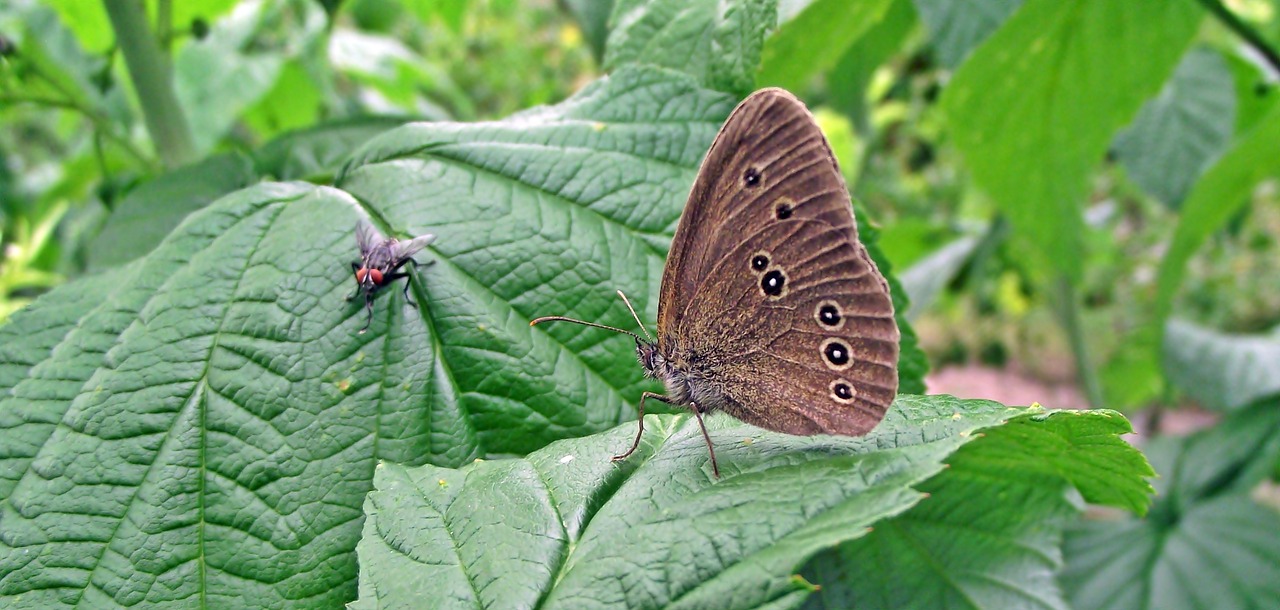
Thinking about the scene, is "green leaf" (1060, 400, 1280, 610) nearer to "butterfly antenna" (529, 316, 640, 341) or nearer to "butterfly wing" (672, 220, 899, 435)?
"butterfly wing" (672, 220, 899, 435)

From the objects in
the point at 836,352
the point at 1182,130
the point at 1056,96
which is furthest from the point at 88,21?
the point at 1182,130

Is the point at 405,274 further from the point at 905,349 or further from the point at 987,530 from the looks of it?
the point at 987,530

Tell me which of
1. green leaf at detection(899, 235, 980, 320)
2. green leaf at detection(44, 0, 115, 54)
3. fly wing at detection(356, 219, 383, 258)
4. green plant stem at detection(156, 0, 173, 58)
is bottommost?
fly wing at detection(356, 219, 383, 258)

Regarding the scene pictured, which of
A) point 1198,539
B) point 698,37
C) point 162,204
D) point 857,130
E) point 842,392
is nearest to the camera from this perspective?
point 842,392

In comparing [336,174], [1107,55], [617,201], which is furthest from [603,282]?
[1107,55]

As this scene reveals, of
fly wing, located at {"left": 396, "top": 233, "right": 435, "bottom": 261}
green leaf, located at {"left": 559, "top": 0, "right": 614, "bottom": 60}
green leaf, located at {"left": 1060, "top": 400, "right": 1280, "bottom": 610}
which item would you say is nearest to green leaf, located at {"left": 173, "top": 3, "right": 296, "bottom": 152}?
green leaf, located at {"left": 559, "top": 0, "right": 614, "bottom": 60}

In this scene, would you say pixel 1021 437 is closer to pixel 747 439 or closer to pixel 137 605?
pixel 747 439
